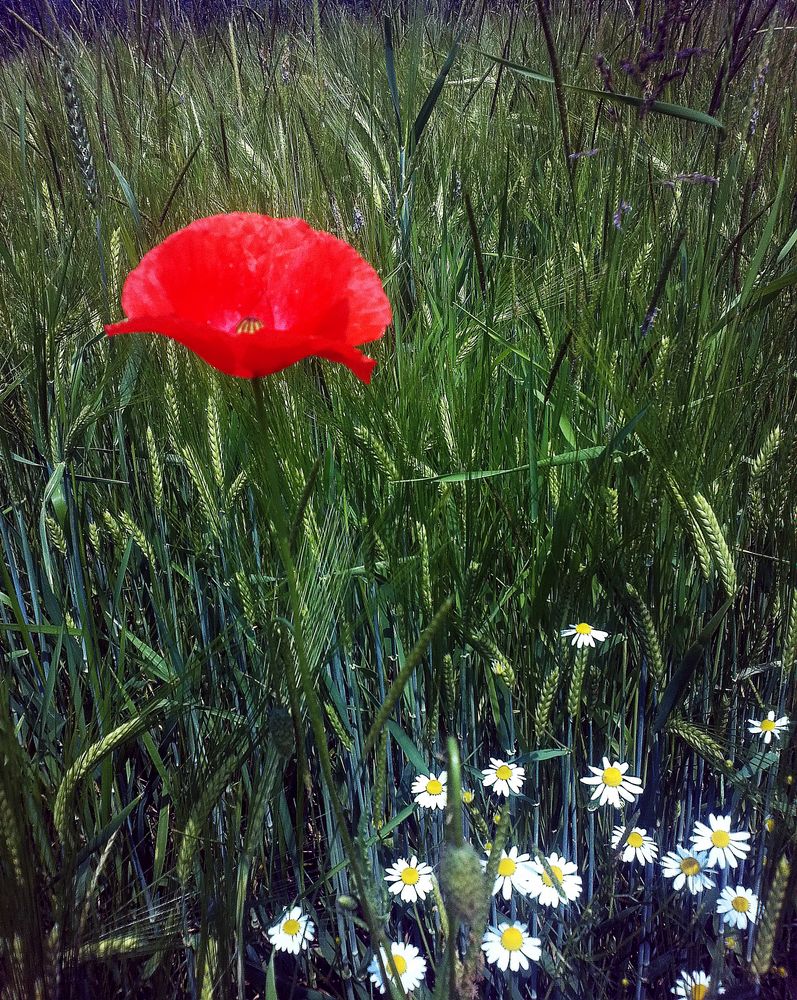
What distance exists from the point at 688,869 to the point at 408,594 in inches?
17.3

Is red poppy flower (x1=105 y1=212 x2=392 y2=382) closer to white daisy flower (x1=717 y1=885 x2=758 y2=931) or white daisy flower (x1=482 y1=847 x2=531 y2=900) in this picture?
white daisy flower (x1=482 y1=847 x2=531 y2=900)

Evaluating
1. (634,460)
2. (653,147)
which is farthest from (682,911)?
(653,147)

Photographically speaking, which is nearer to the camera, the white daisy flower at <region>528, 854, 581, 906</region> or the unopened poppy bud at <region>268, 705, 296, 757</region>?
the unopened poppy bud at <region>268, 705, 296, 757</region>

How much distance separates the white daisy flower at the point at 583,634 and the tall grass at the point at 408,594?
25 mm

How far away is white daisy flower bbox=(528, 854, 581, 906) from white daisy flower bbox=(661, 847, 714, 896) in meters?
0.10

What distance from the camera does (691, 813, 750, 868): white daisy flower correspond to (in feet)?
2.78

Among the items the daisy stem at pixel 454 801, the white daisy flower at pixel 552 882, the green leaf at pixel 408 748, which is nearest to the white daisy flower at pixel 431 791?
the green leaf at pixel 408 748

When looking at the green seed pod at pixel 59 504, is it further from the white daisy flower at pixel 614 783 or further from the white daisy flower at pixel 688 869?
the white daisy flower at pixel 688 869

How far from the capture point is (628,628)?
92 cm

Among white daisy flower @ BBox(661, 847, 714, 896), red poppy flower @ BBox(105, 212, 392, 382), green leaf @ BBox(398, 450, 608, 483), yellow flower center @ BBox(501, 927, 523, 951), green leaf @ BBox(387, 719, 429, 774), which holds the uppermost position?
red poppy flower @ BBox(105, 212, 392, 382)

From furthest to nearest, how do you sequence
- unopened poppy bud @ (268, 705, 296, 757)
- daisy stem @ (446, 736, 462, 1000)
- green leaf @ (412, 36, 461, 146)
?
green leaf @ (412, 36, 461, 146) → unopened poppy bud @ (268, 705, 296, 757) → daisy stem @ (446, 736, 462, 1000)

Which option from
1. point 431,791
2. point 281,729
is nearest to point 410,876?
point 431,791

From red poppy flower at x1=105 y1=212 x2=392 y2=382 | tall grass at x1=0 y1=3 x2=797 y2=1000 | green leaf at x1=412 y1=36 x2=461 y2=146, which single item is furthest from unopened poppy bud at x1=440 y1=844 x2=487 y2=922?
green leaf at x1=412 y1=36 x2=461 y2=146

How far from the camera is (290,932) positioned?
83cm
